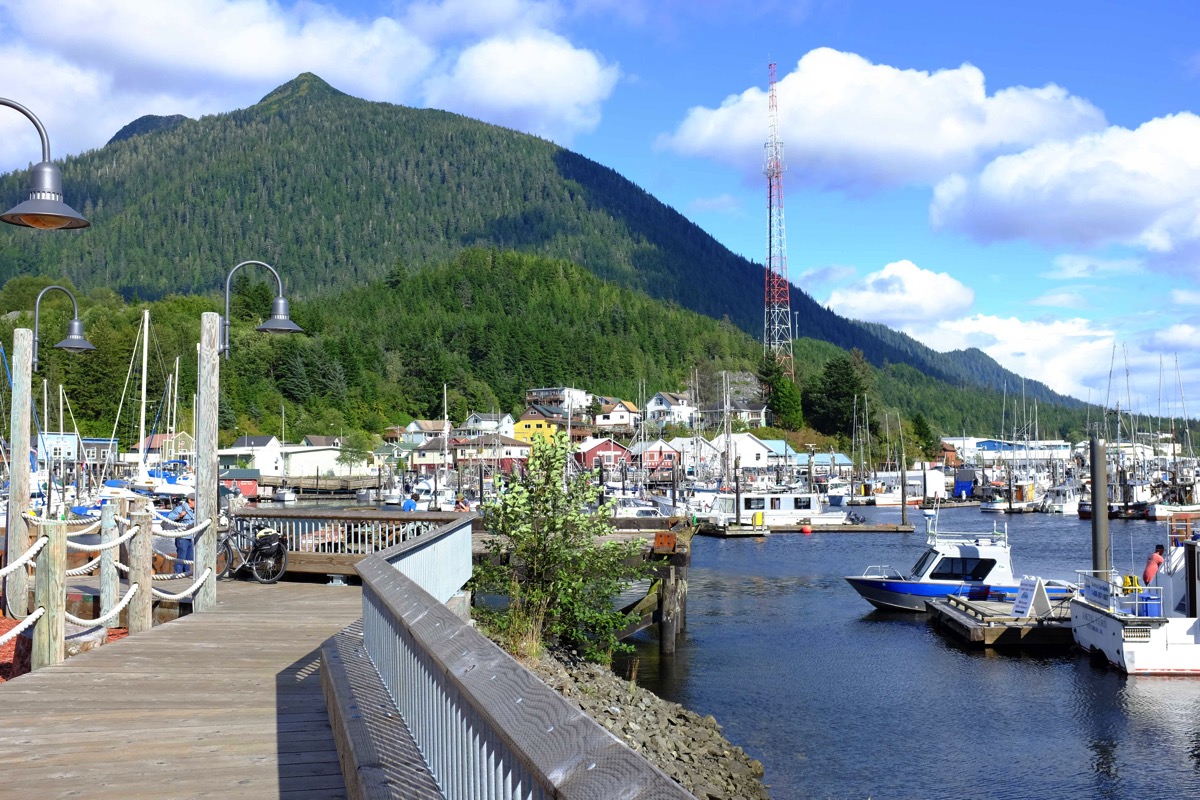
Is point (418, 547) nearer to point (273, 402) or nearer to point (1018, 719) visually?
point (1018, 719)

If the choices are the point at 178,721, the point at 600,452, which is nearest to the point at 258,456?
the point at 600,452

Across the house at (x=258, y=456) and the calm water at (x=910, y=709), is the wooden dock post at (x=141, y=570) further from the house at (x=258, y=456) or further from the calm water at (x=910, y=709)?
the house at (x=258, y=456)

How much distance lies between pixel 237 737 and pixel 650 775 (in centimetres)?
621

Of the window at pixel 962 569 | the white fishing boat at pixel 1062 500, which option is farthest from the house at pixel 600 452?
the window at pixel 962 569

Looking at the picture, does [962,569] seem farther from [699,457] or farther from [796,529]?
[699,457]

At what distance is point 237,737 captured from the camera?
8.12 meters

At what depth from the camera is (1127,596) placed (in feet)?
92.4

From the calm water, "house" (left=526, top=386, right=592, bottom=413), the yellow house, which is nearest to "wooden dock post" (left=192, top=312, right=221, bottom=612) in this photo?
the calm water

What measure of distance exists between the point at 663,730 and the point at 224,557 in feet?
26.8

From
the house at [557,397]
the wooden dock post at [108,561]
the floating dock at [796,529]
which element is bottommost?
the floating dock at [796,529]

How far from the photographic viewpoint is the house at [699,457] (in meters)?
121

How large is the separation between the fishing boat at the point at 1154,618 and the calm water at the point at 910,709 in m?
0.48

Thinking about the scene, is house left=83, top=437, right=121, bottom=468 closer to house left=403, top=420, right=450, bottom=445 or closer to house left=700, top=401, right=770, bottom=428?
house left=403, top=420, right=450, bottom=445

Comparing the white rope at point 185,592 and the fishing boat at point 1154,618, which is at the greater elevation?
the white rope at point 185,592
